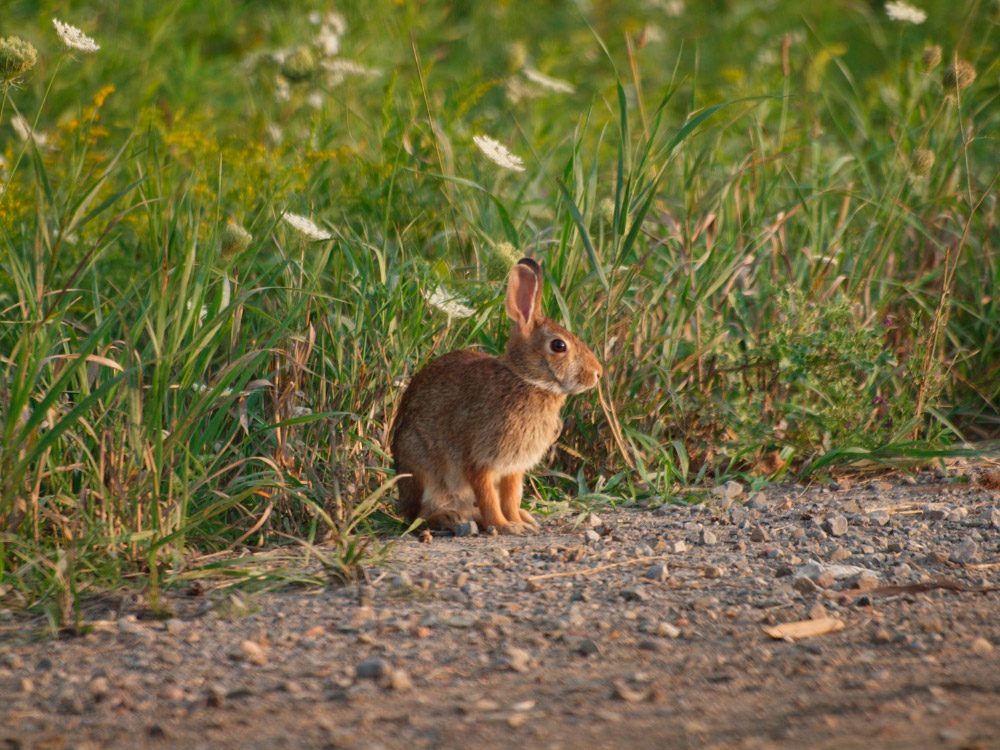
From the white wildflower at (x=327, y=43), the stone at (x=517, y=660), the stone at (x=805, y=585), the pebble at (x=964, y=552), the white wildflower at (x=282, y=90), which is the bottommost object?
the stone at (x=517, y=660)

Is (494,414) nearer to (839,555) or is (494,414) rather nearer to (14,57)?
(839,555)

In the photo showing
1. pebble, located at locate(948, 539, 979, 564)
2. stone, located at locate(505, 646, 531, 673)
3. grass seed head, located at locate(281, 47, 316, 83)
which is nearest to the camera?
stone, located at locate(505, 646, 531, 673)

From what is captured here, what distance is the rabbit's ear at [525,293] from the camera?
486cm

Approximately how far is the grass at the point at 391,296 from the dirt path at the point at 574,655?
1.02 feet

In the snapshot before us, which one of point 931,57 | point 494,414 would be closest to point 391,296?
point 494,414

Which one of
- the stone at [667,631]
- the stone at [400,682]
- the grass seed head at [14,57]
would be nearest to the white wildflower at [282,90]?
the grass seed head at [14,57]

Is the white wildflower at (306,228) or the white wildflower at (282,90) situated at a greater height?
the white wildflower at (282,90)

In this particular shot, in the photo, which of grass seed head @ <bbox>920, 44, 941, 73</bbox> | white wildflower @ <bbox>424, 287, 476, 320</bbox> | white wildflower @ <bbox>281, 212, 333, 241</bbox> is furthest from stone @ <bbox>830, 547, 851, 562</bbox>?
grass seed head @ <bbox>920, 44, 941, 73</bbox>

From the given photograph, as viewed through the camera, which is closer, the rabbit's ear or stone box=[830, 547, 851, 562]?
stone box=[830, 547, 851, 562]

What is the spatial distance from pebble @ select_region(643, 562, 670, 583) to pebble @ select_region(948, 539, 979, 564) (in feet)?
3.08

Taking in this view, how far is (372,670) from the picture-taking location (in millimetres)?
A: 3309

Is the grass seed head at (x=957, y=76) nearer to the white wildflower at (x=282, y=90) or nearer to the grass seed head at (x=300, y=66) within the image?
the grass seed head at (x=300, y=66)

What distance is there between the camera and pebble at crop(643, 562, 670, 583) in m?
4.14

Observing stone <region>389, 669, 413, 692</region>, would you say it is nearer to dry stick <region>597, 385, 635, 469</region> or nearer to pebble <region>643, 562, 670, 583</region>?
pebble <region>643, 562, 670, 583</region>
